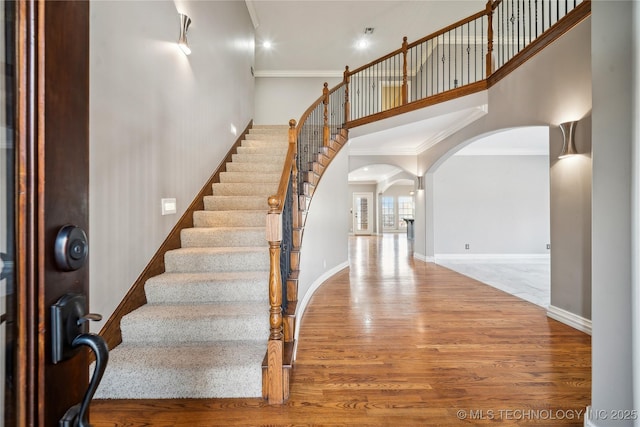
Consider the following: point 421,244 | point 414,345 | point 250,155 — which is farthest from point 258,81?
point 414,345

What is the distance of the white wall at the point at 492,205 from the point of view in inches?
273

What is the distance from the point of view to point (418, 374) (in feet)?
6.42

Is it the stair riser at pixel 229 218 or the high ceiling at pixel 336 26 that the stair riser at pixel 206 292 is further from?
the high ceiling at pixel 336 26

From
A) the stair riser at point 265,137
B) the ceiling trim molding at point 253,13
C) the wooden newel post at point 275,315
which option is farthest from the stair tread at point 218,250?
the ceiling trim molding at point 253,13

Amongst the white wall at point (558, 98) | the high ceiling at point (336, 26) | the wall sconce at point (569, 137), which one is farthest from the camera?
the high ceiling at point (336, 26)

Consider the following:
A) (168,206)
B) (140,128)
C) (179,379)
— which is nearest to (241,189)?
(168,206)

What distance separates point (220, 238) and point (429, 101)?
3.56m

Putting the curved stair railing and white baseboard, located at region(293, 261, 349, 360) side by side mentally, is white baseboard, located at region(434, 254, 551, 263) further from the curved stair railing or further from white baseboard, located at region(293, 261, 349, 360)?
the curved stair railing

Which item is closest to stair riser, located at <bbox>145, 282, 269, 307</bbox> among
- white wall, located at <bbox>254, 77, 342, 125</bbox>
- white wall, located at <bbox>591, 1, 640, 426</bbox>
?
white wall, located at <bbox>591, 1, 640, 426</bbox>

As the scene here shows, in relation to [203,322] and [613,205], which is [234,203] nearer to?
[203,322]

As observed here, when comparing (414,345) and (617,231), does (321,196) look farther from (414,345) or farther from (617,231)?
(617,231)

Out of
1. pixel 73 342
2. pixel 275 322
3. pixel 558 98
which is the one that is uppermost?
pixel 558 98

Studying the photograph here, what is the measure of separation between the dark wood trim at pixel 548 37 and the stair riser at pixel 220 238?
3.32 m

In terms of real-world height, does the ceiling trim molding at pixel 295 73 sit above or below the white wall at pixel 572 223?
above
